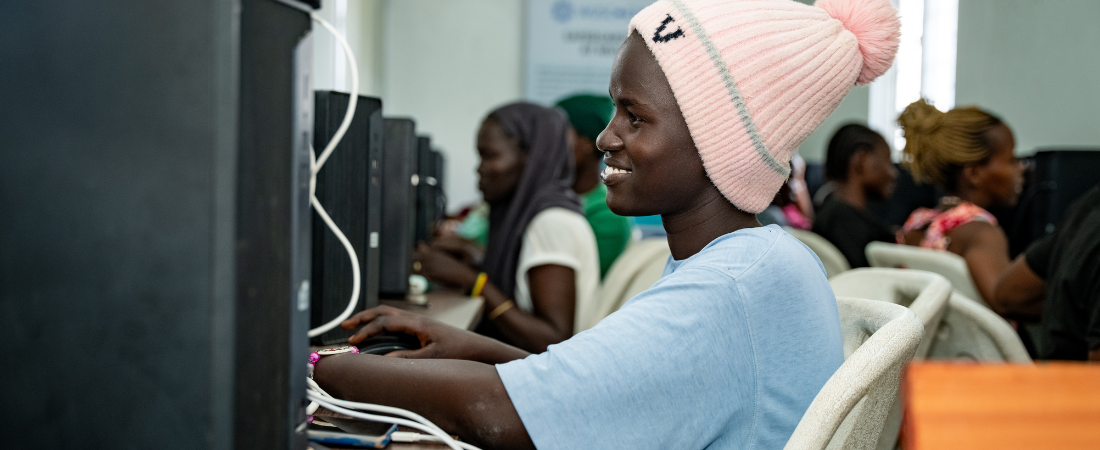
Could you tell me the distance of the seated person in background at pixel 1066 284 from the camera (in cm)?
148

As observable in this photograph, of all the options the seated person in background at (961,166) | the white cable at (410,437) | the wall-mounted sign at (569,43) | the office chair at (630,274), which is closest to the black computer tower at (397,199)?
the office chair at (630,274)

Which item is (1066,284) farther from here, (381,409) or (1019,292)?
(381,409)

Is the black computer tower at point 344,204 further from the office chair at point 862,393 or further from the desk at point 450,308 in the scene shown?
the office chair at point 862,393

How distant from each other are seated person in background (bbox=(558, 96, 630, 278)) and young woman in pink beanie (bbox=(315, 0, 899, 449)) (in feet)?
5.00

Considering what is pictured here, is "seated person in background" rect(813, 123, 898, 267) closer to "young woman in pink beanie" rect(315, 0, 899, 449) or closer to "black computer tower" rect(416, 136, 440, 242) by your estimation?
"black computer tower" rect(416, 136, 440, 242)

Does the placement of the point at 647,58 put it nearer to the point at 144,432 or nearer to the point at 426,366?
the point at 426,366

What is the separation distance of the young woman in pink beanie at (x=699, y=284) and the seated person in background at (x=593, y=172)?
1522 millimetres

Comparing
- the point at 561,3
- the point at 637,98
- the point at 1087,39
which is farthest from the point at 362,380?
the point at 561,3

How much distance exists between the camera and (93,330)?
483 mm

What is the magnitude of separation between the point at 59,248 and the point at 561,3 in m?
4.85

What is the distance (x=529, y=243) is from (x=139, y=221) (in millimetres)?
1483

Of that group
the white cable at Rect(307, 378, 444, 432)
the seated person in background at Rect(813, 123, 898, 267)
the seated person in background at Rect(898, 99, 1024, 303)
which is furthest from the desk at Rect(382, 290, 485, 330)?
the seated person in background at Rect(813, 123, 898, 267)

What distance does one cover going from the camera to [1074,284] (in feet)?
5.03

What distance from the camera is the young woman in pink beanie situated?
2.06 ft
